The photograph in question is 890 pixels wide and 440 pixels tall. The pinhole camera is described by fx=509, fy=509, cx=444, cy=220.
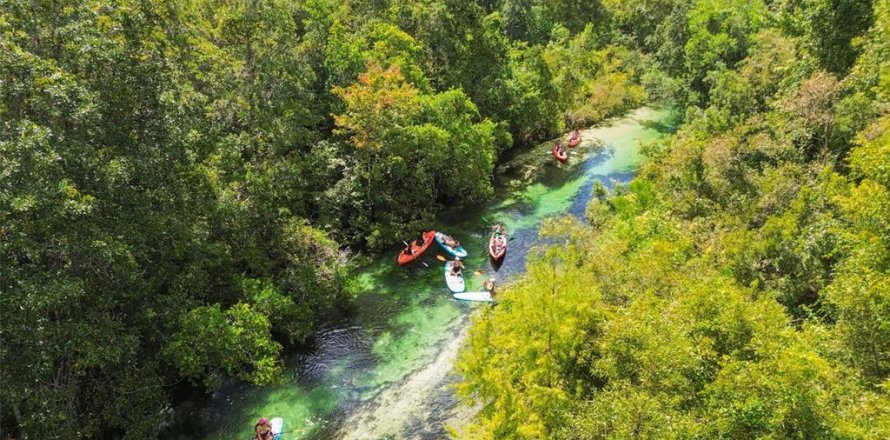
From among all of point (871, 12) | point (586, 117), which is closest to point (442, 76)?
point (586, 117)

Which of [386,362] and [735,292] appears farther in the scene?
[386,362]

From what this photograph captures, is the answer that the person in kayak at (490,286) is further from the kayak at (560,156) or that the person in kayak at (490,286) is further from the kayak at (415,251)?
the kayak at (560,156)

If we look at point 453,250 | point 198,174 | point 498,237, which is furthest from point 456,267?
point 198,174

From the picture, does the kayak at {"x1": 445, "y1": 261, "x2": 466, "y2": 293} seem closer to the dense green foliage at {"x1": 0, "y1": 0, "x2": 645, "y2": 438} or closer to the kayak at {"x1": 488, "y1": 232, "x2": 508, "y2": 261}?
the kayak at {"x1": 488, "y1": 232, "x2": 508, "y2": 261}

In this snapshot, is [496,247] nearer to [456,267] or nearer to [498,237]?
[498,237]

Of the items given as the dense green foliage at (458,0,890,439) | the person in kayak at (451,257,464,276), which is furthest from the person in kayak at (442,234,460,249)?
the dense green foliage at (458,0,890,439)

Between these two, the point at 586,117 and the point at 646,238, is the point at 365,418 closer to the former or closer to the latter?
the point at 646,238
